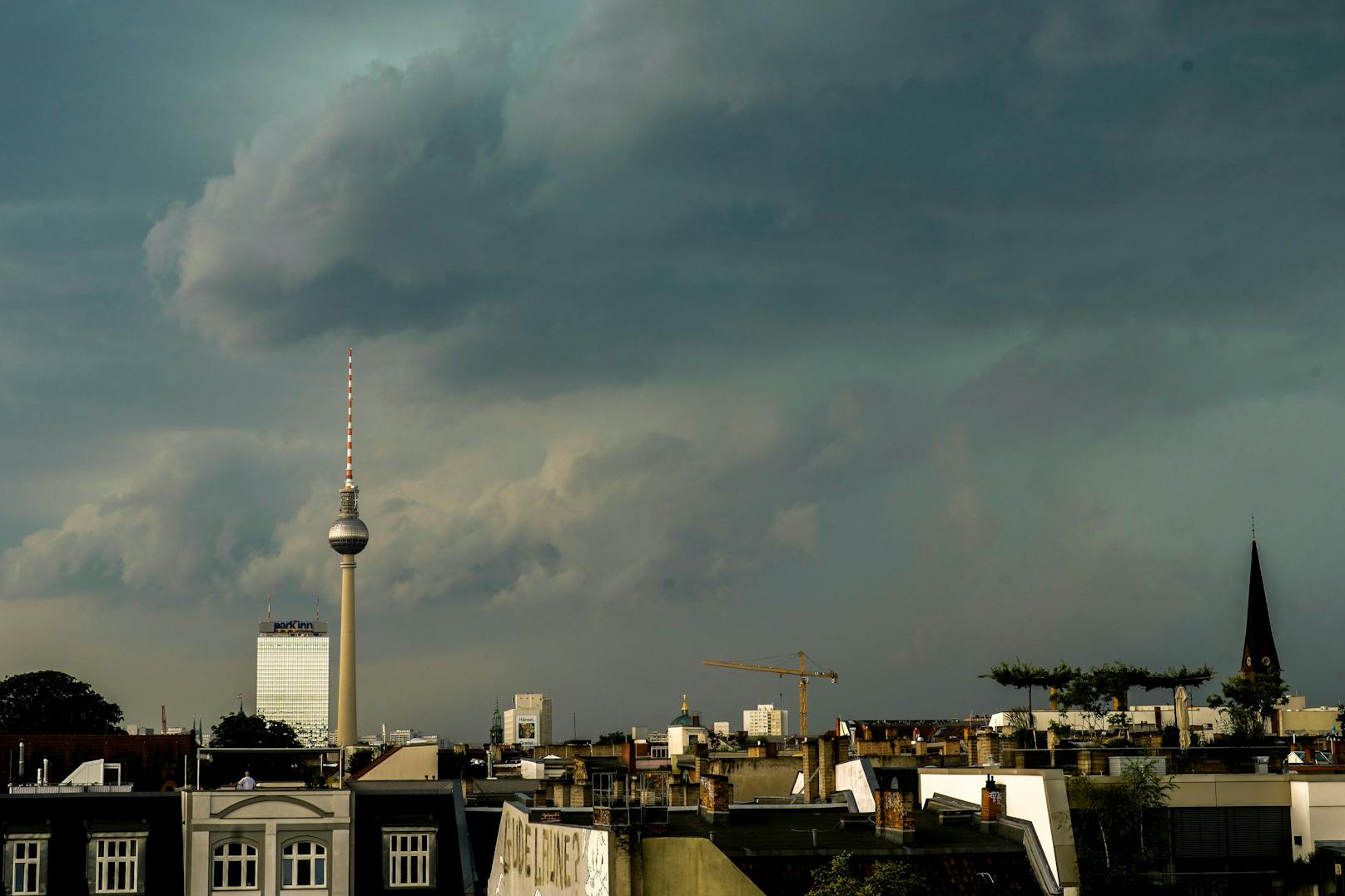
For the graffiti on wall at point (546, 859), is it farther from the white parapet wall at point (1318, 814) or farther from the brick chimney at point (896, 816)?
the white parapet wall at point (1318, 814)

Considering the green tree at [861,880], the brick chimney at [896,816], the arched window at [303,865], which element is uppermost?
the brick chimney at [896,816]

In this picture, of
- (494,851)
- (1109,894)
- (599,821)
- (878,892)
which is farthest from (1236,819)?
(494,851)

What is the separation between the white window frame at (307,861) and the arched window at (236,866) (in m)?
1.04

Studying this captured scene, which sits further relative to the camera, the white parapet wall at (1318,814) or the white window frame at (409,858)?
the white window frame at (409,858)

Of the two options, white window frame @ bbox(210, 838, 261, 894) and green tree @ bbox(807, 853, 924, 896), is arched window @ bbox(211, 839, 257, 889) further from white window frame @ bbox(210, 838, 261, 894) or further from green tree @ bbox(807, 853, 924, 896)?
green tree @ bbox(807, 853, 924, 896)

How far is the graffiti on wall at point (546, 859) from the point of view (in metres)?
42.4

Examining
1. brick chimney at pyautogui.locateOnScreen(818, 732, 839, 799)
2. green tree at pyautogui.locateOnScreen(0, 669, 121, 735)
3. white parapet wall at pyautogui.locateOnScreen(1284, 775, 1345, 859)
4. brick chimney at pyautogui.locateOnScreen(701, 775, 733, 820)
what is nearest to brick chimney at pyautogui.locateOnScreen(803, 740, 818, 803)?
brick chimney at pyautogui.locateOnScreen(818, 732, 839, 799)

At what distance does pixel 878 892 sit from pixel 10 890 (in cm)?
3597

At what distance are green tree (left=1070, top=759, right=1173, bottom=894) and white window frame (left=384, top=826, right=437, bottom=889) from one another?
26.3m

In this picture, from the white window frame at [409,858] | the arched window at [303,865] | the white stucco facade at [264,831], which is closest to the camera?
the white stucco facade at [264,831]

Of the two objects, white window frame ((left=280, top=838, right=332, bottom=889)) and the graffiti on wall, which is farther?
white window frame ((left=280, top=838, right=332, bottom=889))

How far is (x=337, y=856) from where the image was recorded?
207 feet

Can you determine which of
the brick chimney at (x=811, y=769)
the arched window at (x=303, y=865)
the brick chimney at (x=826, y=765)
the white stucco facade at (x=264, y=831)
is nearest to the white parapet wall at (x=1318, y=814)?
the brick chimney at (x=826, y=765)

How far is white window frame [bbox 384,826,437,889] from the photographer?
63.9 m
